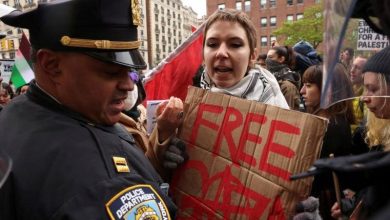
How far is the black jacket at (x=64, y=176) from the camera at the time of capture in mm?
1148

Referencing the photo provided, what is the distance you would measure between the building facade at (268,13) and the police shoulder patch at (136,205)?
53673 mm

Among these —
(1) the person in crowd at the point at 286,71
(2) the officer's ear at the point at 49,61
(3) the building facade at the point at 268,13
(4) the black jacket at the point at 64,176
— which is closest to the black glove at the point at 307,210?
(4) the black jacket at the point at 64,176

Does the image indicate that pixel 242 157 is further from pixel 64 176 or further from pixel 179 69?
pixel 179 69

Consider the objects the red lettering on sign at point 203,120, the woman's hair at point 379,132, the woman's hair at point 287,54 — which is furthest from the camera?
the woman's hair at point 287,54

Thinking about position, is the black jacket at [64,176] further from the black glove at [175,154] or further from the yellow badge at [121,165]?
the black glove at [175,154]

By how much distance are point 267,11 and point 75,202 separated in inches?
2222

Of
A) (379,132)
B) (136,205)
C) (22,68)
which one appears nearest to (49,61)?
(136,205)

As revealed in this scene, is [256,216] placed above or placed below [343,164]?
below

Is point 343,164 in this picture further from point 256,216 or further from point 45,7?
point 45,7

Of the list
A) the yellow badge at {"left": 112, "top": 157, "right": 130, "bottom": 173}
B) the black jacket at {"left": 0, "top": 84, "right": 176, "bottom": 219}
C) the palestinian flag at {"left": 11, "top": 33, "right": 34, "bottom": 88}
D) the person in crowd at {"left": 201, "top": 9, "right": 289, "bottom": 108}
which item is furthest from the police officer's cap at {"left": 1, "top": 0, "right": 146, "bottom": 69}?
the palestinian flag at {"left": 11, "top": 33, "right": 34, "bottom": 88}

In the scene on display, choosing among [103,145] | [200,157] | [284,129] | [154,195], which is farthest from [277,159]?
[103,145]

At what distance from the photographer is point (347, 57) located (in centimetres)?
121

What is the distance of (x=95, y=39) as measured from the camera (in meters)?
1.39

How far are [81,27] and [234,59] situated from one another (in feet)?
3.17
